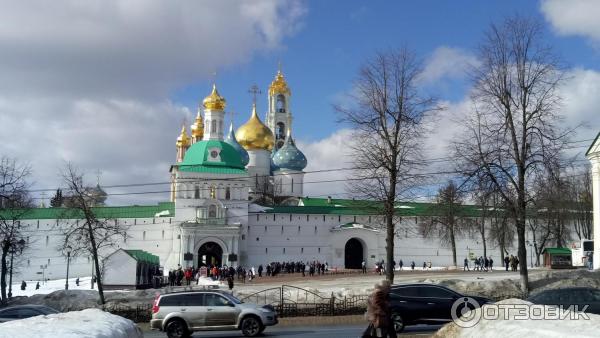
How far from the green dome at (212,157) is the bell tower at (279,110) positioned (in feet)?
90.6

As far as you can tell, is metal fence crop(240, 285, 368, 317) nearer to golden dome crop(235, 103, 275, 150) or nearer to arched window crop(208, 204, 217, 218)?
arched window crop(208, 204, 217, 218)

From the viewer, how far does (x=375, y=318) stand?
10875mm

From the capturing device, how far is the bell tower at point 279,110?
93.1 metres

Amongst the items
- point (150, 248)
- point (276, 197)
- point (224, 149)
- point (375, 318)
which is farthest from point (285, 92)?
point (375, 318)

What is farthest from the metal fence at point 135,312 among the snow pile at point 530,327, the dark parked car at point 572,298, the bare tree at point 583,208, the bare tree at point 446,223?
the bare tree at point 583,208

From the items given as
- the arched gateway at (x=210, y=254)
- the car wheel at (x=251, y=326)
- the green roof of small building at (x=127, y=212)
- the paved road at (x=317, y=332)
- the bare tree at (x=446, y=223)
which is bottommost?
the paved road at (x=317, y=332)

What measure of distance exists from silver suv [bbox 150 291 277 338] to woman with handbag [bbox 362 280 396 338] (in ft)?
23.0

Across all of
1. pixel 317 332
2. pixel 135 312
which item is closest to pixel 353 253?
pixel 135 312

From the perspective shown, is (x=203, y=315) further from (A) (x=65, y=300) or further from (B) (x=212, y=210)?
(B) (x=212, y=210)

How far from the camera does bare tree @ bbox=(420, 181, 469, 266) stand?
5275 cm

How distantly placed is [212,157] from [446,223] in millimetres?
23686

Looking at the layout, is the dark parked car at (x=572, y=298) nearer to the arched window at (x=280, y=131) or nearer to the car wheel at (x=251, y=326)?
the car wheel at (x=251, y=326)

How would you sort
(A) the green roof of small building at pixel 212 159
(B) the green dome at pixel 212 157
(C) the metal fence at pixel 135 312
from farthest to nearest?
(B) the green dome at pixel 212 157 < (A) the green roof of small building at pixel 212 159 < (C) the metal fence at pixel 135 312

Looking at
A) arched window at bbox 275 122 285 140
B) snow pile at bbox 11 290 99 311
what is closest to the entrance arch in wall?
arched window at bbox 275 122 285 140
